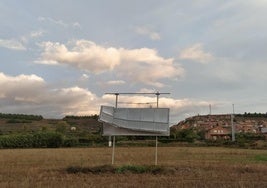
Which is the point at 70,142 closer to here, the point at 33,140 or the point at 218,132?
the point at 33,140

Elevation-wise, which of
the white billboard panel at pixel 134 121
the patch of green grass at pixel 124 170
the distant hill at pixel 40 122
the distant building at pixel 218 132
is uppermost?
the distant hill at pixel 40 122

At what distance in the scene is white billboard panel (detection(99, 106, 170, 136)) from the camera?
2631cm

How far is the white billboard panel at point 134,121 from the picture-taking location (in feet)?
86.3

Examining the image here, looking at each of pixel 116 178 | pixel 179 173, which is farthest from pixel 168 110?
pixel 116 178

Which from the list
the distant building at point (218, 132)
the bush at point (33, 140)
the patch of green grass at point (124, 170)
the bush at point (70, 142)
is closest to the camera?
the patch of green grass at point (124, 170)

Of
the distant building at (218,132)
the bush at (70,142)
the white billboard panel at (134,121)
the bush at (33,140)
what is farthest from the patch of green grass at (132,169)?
the distant building at (218,132)

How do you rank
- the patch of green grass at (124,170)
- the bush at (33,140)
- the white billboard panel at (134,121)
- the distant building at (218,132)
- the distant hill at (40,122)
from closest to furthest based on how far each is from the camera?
the patch of green grass at (124,170)
the white billboard panel at (134,121)
the bush at (33,140)
the distant building at (218,132)
the distant hill at (40,122)

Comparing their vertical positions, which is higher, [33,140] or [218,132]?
[218,132]

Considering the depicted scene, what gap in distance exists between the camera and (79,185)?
16125 mm

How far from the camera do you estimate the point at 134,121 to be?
26.5 meters

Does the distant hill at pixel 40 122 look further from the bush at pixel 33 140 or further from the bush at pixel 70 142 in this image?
the bush at pixel 70 142

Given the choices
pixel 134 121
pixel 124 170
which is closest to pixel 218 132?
pixel 134 121

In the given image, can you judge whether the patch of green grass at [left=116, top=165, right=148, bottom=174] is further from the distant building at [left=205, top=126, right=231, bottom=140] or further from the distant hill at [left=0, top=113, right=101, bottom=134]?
the distant hill at [left=0, top=113, right=101, bottom=134]

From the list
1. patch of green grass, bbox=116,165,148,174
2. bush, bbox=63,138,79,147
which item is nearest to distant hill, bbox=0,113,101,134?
bush, bbox=63,138,79,147
